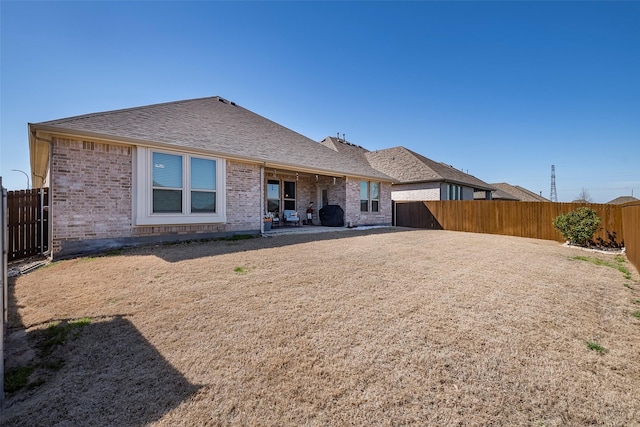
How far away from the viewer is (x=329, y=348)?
9.17ft

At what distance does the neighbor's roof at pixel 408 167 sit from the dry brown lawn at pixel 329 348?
1476 cm

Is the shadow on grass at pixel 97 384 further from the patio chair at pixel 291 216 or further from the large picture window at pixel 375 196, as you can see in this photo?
the large picture window at pixel 375 196

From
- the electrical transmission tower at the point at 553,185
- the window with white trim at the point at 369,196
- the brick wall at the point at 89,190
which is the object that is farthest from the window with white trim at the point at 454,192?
the electrical transmission tower at the point at 553,185

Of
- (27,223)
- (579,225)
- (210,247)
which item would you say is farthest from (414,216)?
(27,223)

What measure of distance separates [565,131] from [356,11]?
711 inches

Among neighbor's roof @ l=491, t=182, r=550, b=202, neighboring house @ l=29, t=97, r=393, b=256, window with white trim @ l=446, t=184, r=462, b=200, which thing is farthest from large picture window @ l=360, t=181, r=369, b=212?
neighbor's roof @ l=491, t=182, r=550, b=202

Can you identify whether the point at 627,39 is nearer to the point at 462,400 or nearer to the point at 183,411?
the point at 462,400

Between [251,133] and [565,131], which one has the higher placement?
[565,131]

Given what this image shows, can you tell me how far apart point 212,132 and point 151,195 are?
3.74 meters

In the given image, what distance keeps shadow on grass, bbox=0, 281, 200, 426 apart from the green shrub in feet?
45.6

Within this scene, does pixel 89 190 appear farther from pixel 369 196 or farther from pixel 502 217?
pixel 502 217

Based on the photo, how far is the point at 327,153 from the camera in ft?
49.4

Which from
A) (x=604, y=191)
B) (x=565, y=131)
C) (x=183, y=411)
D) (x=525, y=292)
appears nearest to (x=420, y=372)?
(x=183, y=411)

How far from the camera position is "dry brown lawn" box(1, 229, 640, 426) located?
6.61ft
